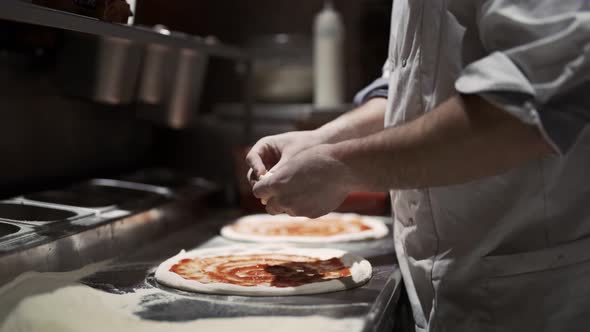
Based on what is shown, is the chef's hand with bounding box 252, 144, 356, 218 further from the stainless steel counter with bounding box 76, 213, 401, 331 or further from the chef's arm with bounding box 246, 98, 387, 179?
the chef's arm with bounding box 246, 98, 387, 179

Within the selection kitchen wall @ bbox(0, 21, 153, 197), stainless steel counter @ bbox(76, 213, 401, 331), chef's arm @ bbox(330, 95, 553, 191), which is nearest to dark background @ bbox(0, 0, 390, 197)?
kitchen wall @ bbox(0, 21, 153, 197)

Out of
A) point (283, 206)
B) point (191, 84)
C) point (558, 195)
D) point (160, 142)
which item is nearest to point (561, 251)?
point (558, 195)

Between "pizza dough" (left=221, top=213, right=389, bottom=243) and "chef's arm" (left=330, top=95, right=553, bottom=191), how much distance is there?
0.80m

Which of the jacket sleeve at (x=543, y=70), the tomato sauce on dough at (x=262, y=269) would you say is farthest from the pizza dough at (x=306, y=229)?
the jacket sleeve at (x=543, y=70)

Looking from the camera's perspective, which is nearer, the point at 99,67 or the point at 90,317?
the point at 90,317

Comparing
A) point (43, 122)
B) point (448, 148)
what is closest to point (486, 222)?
point (448, 148)

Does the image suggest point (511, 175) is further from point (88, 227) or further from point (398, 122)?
point (88, 227)

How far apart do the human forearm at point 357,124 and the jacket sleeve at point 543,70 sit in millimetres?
648

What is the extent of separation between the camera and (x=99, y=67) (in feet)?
6.83

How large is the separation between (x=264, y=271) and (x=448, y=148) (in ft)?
2.05

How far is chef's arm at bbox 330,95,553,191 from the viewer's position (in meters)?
1.06

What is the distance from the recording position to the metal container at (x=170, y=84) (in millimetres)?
2277

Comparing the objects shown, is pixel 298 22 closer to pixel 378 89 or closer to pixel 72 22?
pixel 378 89

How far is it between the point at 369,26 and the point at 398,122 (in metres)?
1.90
